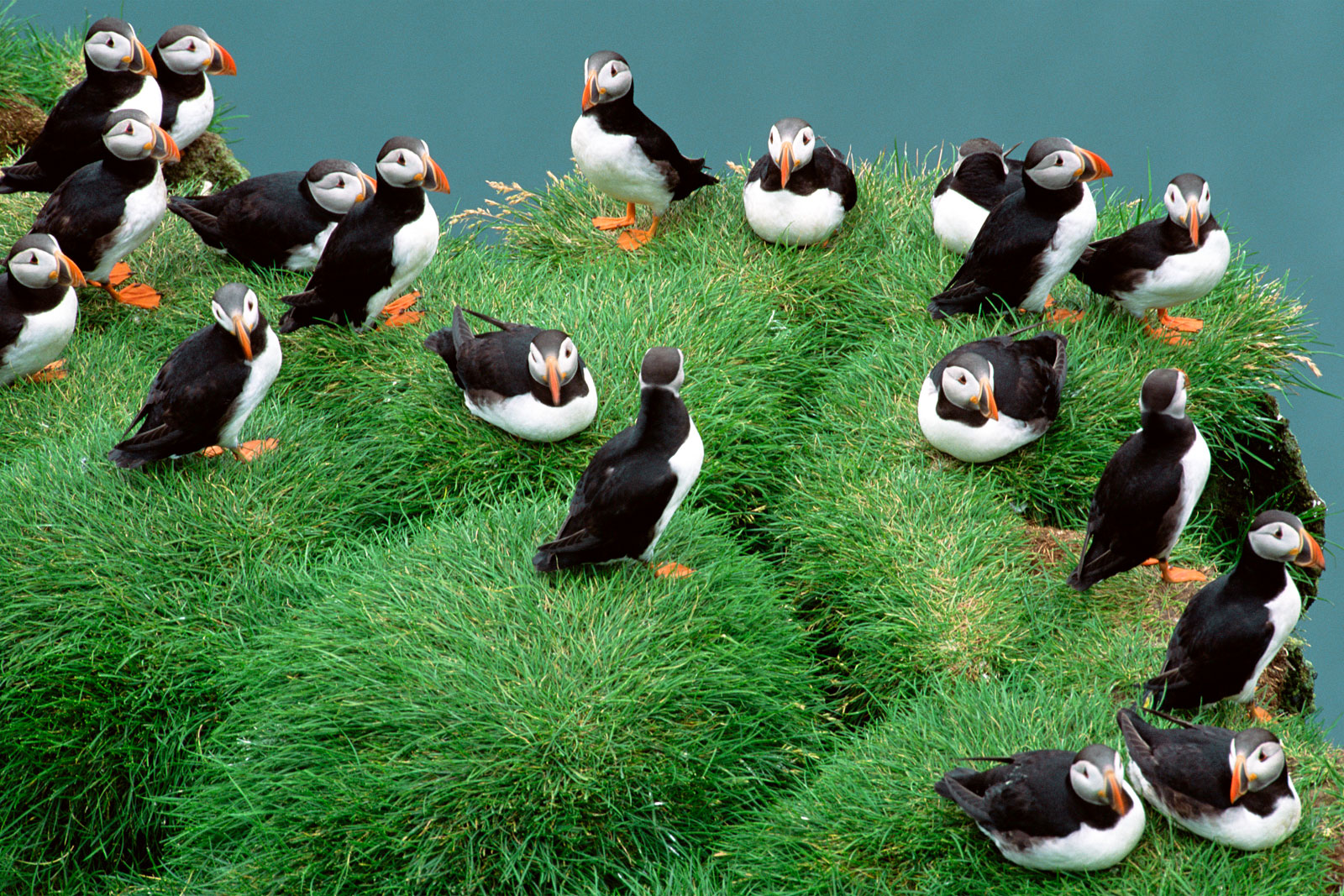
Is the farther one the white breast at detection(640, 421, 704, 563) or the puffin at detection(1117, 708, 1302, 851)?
the white breast at detection(640, 421, 704, 563)

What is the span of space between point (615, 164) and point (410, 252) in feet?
3.80

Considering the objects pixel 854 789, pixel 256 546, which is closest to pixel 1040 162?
pixel 854 789

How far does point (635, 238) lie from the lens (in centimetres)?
638

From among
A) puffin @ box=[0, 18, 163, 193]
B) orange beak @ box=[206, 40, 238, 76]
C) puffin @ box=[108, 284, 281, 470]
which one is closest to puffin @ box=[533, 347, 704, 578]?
puffin @ box=[108, 284, 281, 470]

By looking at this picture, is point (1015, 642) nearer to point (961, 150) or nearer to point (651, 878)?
point (651, 878)

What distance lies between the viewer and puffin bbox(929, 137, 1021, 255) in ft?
18.9

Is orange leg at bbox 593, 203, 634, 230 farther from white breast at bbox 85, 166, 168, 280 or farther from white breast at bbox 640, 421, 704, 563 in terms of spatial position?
white breast at bbox 640, 421, 704, 563

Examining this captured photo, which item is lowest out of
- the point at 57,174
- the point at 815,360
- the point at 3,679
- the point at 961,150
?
the point at 3,679

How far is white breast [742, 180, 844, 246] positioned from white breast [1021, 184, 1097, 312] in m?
1.14

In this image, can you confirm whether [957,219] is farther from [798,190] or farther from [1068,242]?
[1068,242]

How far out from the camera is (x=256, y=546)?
4668 mm

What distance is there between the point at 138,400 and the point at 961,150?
410cm

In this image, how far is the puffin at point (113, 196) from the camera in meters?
5.43

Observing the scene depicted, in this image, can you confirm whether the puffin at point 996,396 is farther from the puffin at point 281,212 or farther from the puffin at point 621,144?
the puffin at point 281,212
